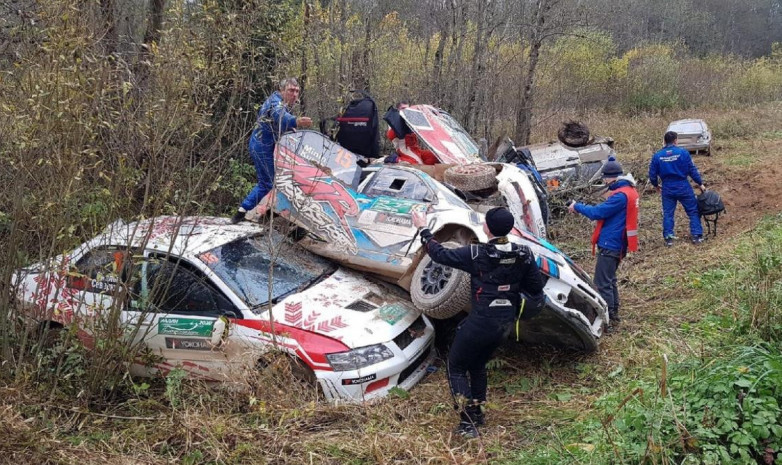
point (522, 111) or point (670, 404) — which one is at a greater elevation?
point (670, 404)

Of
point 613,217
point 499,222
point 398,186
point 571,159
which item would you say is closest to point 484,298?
point 499,222

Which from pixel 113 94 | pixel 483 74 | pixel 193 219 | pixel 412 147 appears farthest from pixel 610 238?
pixel 483 74

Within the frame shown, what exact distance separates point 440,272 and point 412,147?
151 inches

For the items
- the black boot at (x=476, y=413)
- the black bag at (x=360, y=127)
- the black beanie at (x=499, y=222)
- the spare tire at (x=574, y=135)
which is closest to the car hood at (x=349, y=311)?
the black boot at (x=476, y=413)

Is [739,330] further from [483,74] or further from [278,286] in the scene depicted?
[483,74]

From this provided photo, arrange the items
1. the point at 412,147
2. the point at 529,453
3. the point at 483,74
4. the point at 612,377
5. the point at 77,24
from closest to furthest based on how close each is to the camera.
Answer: the point at 529,453 → the point at 77,24 → the point at 612,377 → the point at 412,147 → the point at 483,74

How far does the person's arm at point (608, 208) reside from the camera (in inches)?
273

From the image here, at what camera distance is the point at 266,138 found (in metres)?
6.89

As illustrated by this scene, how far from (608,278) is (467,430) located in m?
3.09

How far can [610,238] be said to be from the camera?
6965 millimetres

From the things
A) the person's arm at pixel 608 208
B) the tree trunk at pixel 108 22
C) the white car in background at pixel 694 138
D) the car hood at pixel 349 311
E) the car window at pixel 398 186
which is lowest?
the white car in background at pixel 694 138

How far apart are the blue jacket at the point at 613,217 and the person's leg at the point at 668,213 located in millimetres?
3535

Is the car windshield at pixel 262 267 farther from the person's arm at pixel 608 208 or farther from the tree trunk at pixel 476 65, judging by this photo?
the tree trunk at pixel 476 65

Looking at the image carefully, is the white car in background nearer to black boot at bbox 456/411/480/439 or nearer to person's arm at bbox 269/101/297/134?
person's arm at bbox 269/101/297/134
